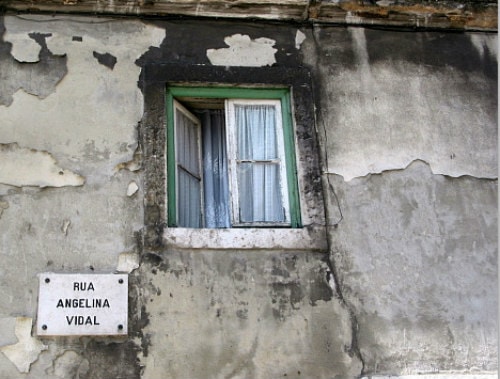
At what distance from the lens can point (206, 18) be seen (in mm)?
6719

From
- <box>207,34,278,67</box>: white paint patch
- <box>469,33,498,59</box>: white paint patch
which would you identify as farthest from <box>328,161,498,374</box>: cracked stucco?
<box>469,33,498,59</box>: white paint patch

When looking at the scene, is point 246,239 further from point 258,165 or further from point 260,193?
point 258,165

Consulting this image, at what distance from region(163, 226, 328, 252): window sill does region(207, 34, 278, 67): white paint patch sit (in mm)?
1429

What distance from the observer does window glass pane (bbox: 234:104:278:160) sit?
6.42 meters

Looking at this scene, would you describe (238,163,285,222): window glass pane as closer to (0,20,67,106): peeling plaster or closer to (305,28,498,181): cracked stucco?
(305,28,498,181): cracked stucco

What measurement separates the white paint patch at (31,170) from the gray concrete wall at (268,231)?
0.01m

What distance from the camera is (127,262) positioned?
5.76 metres

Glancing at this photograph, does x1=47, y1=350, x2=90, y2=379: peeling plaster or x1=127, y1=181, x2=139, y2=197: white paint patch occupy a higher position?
x1=127, y1=181, x2=139, y2=197: white paint patch

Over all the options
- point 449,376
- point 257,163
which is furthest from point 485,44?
point 449,376

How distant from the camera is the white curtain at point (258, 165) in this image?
20.5 ft

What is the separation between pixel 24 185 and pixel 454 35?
3692 mm

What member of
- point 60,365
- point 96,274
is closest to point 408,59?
point 96,274

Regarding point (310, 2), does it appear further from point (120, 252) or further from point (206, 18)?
point (120, 252)

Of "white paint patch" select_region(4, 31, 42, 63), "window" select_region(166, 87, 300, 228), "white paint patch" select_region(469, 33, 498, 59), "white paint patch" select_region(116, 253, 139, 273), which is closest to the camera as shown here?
"white paint patch" select_region(116, 253, 139, 273)
